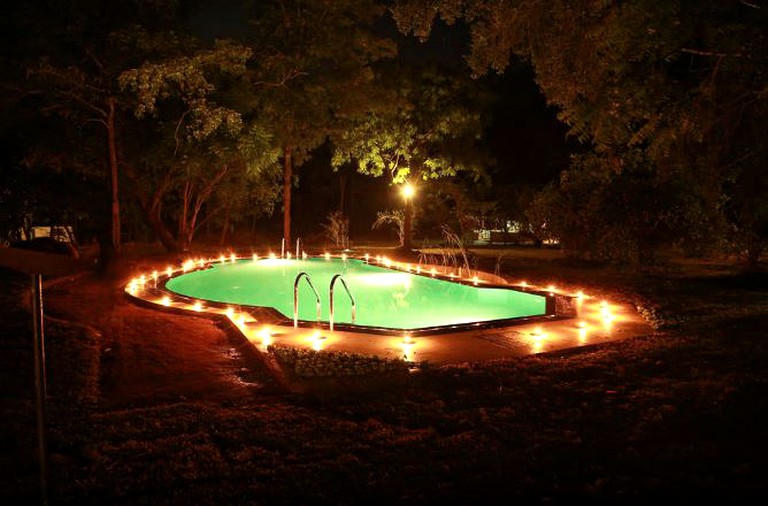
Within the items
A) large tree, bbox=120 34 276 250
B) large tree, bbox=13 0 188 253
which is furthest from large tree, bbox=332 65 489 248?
large tree, bbox=13 0 188 253

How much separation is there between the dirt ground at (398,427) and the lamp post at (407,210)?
16.0 metres

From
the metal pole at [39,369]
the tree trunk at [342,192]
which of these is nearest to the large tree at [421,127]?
the tree trunk at [342,192]

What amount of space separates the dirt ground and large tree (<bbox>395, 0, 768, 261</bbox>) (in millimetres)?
2079

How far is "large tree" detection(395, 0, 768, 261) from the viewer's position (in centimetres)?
470

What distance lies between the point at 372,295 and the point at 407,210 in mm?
10529

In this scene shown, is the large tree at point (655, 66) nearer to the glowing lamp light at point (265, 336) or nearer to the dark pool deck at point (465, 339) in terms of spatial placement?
the dark pool deck at point (465, 339)

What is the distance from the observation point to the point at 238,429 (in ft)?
13.4

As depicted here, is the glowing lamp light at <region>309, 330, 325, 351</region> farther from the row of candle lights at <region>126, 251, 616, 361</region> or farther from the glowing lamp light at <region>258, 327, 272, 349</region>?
the glowing lamp light at <region>258, 327, 272, 349</region>

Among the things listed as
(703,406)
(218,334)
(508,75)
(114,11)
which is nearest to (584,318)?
(703,406)

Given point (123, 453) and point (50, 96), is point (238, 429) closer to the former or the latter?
point (123, 453)

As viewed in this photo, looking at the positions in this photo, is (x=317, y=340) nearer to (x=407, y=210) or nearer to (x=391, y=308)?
(x=391, y=308)

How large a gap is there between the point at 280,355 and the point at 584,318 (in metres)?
4.83

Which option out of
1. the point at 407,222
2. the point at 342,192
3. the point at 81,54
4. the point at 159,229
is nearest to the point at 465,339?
the point at 81,54

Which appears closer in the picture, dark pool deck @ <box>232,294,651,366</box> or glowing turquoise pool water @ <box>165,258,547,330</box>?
dark pool deck @ <box>232,294,651,366</box>
